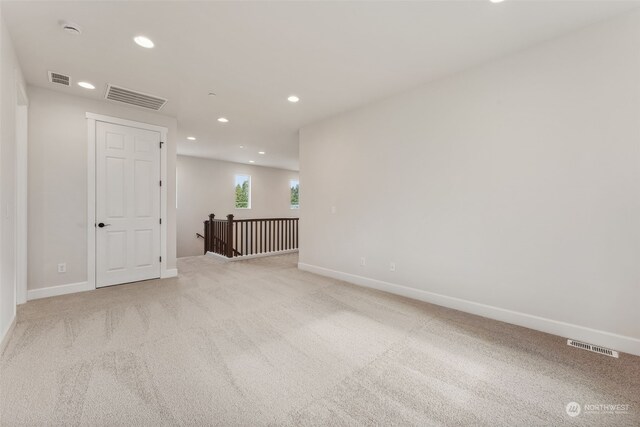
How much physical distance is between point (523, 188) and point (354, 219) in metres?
2.18

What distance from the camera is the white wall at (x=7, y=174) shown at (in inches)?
84.2

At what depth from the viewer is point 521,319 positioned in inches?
105

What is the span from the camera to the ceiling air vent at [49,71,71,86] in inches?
123

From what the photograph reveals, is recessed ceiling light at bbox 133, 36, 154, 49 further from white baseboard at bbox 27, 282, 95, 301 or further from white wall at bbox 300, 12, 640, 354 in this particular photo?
white baseboard at bbox 27, 282, 95, 301

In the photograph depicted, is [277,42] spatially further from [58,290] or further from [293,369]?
[58,290]

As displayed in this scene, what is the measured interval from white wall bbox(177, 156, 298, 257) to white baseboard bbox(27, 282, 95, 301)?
4.12 meters

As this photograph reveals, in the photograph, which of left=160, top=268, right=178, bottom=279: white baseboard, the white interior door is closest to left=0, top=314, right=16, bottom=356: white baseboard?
the white interior door

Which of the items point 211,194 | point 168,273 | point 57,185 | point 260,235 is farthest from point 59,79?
point 211,194

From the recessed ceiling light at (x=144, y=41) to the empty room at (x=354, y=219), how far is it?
2 cm

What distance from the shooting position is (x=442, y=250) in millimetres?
3227

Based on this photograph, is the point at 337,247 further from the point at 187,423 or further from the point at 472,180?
the point at 187,423

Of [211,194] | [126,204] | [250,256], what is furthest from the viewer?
[211,194]

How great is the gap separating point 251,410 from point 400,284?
2580 millimetres

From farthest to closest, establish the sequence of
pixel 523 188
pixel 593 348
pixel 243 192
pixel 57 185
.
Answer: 1. pixel 243 192
2. pixel 57 185
3. pixel 523 188
4. pixel 593 348
